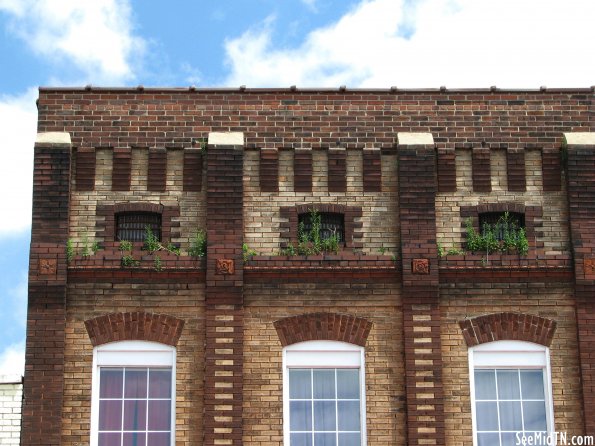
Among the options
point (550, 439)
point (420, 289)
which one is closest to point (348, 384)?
point (420, 289)

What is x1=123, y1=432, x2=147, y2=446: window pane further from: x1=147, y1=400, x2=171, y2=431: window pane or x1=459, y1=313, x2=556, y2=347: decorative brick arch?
x1=459, y1=313, x2=556, y2=347: decorative brick arch

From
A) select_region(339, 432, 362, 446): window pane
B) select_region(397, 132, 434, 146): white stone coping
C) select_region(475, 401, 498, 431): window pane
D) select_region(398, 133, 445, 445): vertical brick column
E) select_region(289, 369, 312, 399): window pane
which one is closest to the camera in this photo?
select_region(398, 133, 445, 445): vertical brick column

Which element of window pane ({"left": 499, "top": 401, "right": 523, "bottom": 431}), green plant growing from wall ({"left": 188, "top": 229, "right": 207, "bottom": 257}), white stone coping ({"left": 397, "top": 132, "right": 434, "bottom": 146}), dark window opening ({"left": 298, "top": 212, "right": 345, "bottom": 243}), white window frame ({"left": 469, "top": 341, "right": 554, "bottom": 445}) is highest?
white stone coping ({"left": 397, "top": 132, "right": 434, "bottom": 146})

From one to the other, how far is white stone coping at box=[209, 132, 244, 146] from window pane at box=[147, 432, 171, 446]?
5353 mm

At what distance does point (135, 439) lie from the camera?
21938 millimetres

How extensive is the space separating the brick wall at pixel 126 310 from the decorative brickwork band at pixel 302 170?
267 cm

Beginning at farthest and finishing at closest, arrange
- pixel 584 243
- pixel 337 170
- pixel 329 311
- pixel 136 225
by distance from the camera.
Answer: pixel 337 170
pixel 136 225
pixel 584 243
pixel 329 311

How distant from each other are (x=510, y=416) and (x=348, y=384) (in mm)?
2914

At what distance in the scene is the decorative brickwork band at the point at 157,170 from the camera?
2331 cm

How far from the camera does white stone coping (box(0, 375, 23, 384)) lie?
22.5 m

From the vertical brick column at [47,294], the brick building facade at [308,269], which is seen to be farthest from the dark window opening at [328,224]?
the vertical brick column at [47,294]

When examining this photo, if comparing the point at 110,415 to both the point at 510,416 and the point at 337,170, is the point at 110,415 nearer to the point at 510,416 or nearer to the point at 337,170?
the point at 337,170

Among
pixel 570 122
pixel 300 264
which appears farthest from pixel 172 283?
pixel 570 122


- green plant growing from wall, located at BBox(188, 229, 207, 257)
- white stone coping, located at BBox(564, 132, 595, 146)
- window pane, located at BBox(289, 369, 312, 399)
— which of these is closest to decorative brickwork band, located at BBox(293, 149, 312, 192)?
green plant growing from wall, located at BBox(188, 229, 207, 257)
